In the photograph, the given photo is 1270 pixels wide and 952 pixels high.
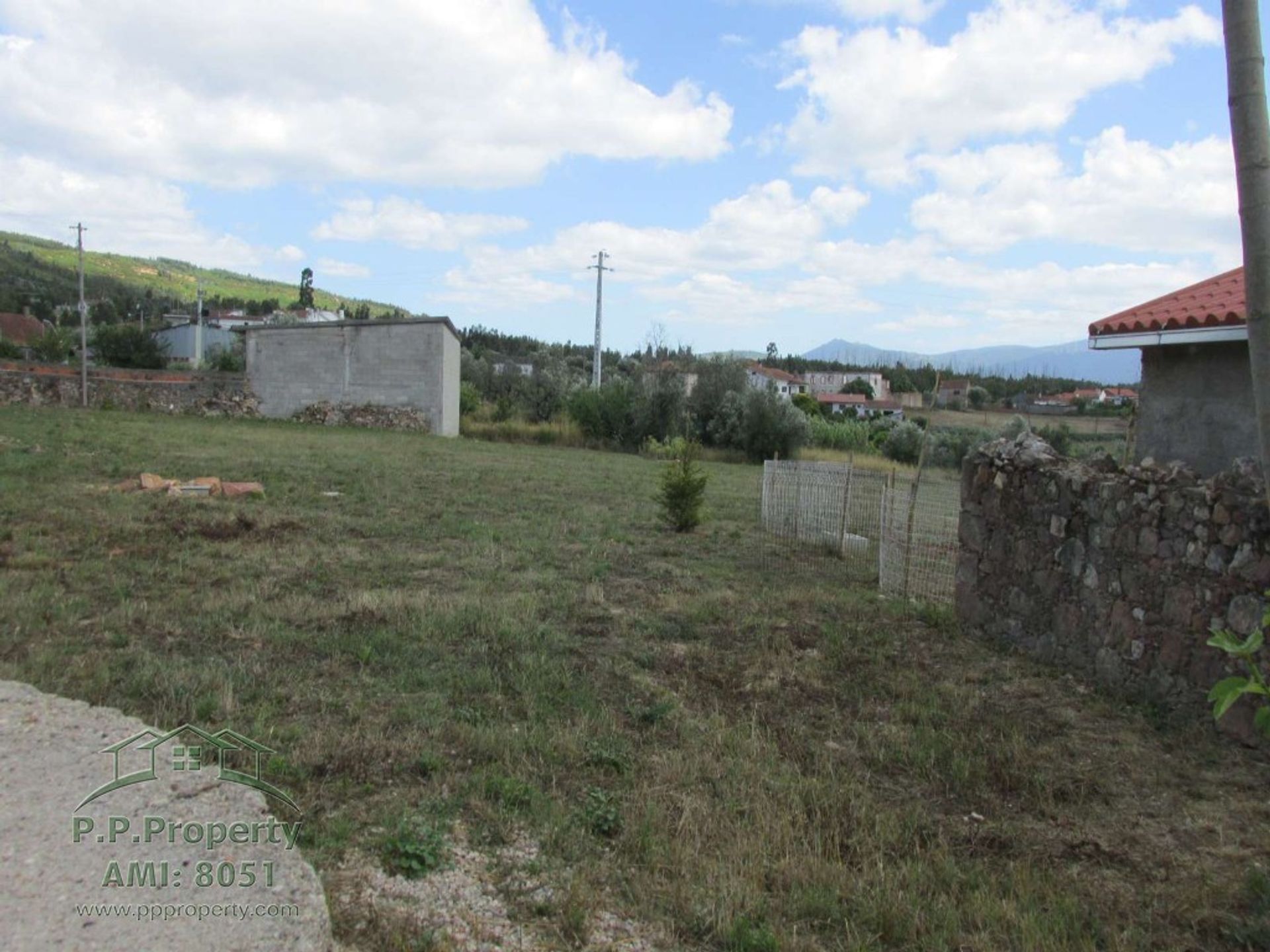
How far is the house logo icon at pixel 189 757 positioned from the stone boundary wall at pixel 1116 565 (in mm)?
4924

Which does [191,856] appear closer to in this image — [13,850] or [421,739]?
[13,850]

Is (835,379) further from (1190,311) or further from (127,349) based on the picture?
(1190,311)

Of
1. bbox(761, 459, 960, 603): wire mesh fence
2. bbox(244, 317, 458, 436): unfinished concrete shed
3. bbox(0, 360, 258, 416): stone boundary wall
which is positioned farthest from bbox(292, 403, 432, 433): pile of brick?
bbox(761, 459, 960, 603): wire mesh fence

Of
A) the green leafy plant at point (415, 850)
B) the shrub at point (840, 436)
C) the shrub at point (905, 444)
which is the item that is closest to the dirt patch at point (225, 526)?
the green leafy plant at point (415, 850)

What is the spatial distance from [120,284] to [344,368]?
92781 millimetres

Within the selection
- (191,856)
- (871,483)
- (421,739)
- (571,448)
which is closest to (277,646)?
(421,739)

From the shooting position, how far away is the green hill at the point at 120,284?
275 feet

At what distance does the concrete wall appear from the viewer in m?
5.60

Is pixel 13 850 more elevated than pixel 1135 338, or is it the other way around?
pixel 1135 338

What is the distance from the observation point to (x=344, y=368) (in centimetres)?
3012

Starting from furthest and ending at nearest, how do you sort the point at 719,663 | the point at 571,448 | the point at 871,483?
the point at 571,448
the point at 871,483
the point at 719,663

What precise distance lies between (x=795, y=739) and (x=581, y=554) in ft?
17.6

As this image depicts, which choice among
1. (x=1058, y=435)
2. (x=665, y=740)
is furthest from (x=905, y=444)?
(x=665, y=740)

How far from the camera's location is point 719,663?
19.0ft
